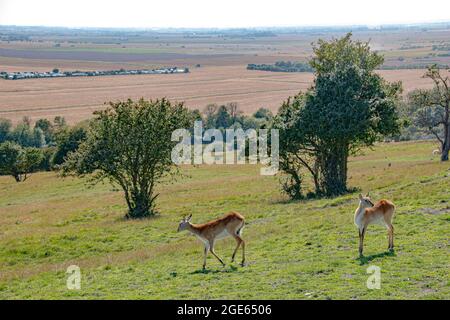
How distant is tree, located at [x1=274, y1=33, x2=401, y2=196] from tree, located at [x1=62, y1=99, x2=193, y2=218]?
8.16 m

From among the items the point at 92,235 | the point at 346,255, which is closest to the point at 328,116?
the point at 92,235

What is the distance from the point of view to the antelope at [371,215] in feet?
Answer: 63.7

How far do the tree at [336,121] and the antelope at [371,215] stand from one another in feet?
61.1

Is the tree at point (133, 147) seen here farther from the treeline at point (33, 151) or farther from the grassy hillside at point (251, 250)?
the treeline at point (33, 151)

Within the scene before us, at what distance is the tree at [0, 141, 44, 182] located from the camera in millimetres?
79125

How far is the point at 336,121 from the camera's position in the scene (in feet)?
125

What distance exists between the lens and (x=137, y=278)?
65.3 feet

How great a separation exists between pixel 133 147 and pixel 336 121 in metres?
13.7

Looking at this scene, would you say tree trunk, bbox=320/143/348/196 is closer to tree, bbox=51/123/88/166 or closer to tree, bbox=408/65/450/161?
tree, bbox=408/65/450/161

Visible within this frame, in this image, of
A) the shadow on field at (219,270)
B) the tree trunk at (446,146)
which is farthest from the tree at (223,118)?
the shadow on field at (219,270)

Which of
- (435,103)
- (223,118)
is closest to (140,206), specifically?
(435,103)

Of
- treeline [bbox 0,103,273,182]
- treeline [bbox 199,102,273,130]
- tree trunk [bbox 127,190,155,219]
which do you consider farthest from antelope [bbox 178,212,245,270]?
treeline [bbox 199,102,273,130]

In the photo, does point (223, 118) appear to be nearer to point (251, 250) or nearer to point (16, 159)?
point (16, 159)

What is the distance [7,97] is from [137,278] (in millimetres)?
163941
